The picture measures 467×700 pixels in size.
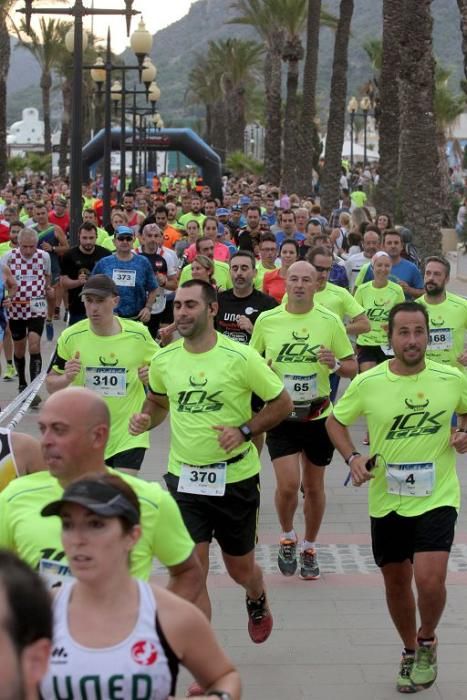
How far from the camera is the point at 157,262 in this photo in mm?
15461

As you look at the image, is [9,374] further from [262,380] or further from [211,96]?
[211,96]

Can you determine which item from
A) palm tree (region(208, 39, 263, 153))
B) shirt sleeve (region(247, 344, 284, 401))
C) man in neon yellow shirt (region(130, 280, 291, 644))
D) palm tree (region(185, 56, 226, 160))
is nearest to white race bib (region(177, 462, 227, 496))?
man in neon yellow shirt (region(130, 280, 291, 644))

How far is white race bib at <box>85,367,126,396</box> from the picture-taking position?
847cm

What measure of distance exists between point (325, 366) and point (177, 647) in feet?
17.2

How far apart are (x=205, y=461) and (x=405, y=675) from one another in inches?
52.0

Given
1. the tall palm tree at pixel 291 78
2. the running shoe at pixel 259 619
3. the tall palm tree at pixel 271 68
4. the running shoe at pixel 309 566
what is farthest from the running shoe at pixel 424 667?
the tall palm tree at pixel 271 68

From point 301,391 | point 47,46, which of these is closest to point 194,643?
point 301,391

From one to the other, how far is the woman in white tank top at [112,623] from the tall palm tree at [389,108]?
24.7m

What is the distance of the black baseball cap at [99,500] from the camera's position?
3.51 metres

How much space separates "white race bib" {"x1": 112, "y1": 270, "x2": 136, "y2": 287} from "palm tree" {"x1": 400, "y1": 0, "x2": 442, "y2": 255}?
32.8 feet

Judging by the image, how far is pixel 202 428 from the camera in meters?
6.80

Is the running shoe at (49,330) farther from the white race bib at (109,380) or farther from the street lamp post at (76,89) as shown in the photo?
the white race bib at (109,380)

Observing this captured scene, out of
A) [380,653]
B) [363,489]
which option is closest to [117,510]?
[380,653]

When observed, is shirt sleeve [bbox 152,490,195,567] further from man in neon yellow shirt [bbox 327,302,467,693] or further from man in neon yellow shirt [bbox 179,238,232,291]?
man in neon yellow shirt [bbox 179,238,232,291]
